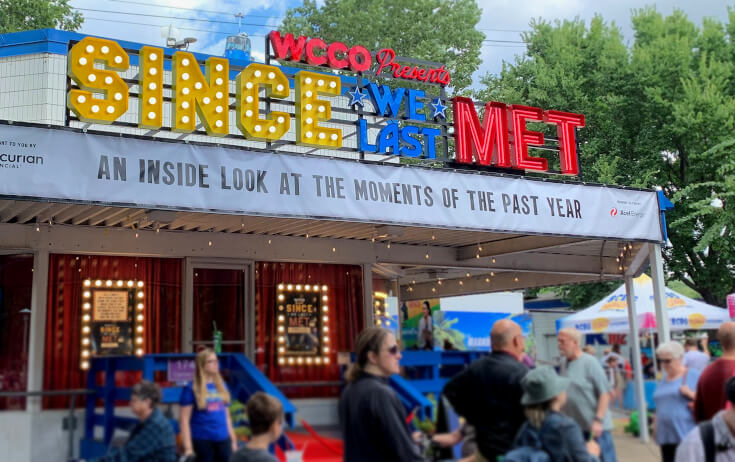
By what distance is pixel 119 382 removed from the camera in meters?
8.02

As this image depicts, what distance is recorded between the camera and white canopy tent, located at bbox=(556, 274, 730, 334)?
1002 centimetres

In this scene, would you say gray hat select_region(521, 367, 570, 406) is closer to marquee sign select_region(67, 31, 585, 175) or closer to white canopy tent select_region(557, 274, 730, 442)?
white canopy tent select_region(557, 274, 730, 442)

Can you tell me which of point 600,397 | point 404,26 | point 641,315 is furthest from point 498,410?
point 404,26

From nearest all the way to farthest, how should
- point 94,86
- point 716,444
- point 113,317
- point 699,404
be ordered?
point 716,444, point 699,404, point 94,86, point 113,317

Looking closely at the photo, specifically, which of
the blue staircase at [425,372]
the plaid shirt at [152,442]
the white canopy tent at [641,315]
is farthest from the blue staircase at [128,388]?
the white canopy tent at [641,315]

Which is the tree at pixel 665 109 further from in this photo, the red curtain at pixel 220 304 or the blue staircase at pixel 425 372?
the blue staircase at pixel 425 372

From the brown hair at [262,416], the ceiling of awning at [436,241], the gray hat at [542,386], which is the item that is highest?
the ceiling of awning at [436,241]

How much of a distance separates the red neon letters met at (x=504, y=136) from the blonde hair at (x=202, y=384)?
22.0 ft

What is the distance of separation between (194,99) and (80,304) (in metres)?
3.41

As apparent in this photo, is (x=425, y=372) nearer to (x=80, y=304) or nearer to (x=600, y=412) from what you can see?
(x=600, y=412)

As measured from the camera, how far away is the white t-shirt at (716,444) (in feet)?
17.1

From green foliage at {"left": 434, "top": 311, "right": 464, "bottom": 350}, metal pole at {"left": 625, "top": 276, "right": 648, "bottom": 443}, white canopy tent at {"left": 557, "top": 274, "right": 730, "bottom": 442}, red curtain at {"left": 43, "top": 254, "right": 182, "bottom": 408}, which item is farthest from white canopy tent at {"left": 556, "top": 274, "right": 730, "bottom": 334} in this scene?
red curtain at {"left": 43, "top": 254, "right": 182, "bottom": 408}

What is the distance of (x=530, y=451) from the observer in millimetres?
4793

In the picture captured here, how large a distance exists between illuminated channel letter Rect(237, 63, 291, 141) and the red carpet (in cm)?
470
